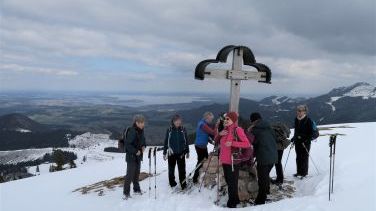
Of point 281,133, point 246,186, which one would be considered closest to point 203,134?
point 246,186

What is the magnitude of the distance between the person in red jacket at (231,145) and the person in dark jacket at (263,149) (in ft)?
1.87

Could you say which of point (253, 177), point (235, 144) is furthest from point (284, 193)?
point (235, 144)

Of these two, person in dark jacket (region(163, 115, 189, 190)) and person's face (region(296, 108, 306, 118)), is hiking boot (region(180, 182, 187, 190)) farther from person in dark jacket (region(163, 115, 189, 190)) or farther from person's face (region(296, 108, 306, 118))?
person's face (region(296, 108, 306, 118))

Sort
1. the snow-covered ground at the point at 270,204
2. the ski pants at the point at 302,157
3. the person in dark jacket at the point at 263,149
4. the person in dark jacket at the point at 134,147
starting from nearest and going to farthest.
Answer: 1. the snow-covered ground at the point at 270,204
2. the person in dark jacket at the point at 263,149
3. the person in dark jacket at the point at 134,147
4. the ski pants at the point at 302,157

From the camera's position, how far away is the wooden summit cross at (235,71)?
1268cm

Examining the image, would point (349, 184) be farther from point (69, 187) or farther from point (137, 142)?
point (69, 187)

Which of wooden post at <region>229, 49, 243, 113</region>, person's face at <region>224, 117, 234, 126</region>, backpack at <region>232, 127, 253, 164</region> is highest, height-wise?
wooden post at <region>229, 49, 243, 113</region>

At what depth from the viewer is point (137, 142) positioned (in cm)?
Answer: 1264

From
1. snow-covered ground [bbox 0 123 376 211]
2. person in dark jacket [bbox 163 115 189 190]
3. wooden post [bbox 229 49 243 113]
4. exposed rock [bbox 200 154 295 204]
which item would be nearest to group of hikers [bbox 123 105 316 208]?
person in dark jacket [bbox 163 115 189 190]

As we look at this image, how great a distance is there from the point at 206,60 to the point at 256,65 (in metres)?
1.96

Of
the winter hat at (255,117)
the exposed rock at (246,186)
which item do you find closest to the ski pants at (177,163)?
the exposed rock at (246,186)

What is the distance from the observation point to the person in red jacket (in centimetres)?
1031

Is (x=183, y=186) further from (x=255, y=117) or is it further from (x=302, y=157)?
(x=302, y=157)

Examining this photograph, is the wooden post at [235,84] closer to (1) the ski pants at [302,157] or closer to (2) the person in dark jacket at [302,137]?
(2) the person in dark jacket at [302,137]
